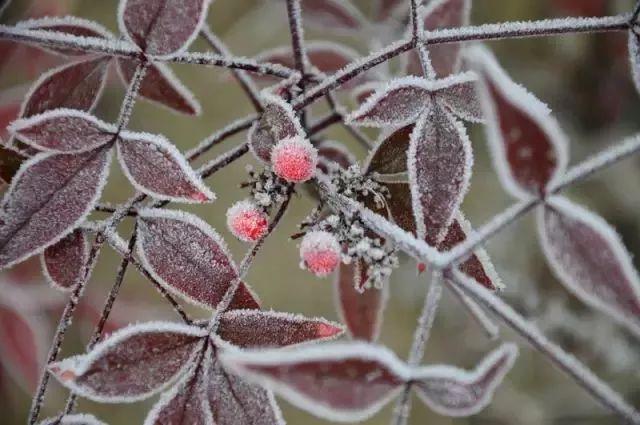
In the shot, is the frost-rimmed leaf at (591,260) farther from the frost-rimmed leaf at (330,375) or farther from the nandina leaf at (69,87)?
the nandina leaf at (69,87)

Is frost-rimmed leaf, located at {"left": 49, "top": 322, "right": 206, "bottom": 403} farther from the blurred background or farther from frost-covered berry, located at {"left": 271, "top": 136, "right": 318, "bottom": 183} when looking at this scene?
the blurred background

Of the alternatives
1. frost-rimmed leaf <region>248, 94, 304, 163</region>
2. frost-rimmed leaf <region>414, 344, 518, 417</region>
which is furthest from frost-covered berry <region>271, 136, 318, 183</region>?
frost-rimmed leaf <region>414, 344, 518, 417</region>

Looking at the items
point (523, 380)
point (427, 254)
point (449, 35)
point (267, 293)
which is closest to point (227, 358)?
point (427, 254)

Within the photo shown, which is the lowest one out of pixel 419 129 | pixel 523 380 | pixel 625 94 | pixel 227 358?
pixel 227 358

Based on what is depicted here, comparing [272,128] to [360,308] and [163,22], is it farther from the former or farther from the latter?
[360,308]

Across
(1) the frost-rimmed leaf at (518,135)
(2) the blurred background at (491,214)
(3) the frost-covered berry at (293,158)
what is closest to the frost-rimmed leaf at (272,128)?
(3) the frost-covered berry at (293,158)

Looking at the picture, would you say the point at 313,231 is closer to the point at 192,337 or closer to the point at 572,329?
the point at 192,337

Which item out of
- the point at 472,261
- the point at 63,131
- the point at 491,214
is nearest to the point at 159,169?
the point at 63,131
